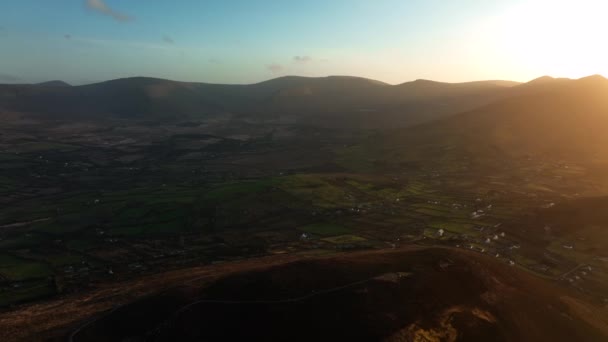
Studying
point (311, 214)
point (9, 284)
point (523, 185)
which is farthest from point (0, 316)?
point (523, 185)

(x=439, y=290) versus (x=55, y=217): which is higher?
(x=439, y=290)

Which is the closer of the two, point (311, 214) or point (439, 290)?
point (439, 290)

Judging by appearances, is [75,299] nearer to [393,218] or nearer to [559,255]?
[393,218]

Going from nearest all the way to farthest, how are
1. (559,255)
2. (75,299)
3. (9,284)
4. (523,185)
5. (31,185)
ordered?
(75,299) < (9,284) < (559,255) < (523,185) < (31,185)

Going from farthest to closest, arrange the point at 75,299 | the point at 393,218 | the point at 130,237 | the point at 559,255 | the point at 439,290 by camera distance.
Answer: the point at 393,218 → the point at 130,237 → the point at 559,255 → the point at 75,299 → the point at 439,290

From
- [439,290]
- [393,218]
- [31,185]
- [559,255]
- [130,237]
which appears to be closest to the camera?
[439,290]

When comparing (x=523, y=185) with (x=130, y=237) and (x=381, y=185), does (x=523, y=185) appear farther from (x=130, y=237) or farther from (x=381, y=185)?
(x=130, y=237)

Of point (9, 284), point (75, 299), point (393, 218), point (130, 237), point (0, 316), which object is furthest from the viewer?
point (393, 218)

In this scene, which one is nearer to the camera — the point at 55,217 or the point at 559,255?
the point at 559,255

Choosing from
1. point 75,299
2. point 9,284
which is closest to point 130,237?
point 9,284
